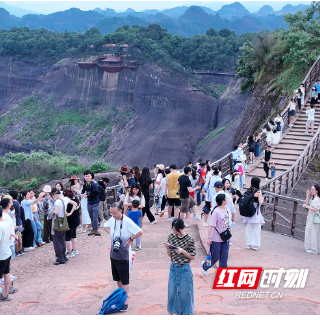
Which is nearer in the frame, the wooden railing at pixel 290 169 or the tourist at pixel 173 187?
the tourist at pixel 173 187

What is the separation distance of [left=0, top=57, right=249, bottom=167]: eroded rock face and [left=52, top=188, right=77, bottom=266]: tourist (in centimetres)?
3659

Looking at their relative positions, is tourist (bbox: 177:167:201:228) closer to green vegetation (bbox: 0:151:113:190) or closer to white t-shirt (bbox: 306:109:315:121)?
white t-shirt (bbox: 306:109:315:121)

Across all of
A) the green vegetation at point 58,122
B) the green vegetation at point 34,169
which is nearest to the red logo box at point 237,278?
the green vegetation at point 34,169

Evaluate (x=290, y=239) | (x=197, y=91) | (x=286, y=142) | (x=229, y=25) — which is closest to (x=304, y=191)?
(x=286, y=142)

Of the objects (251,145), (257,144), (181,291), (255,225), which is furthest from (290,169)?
(181,291)

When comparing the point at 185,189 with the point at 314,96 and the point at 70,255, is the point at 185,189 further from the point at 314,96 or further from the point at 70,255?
the point at 314,96

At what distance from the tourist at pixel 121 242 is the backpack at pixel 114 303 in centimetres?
25

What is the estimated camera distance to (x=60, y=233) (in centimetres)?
747

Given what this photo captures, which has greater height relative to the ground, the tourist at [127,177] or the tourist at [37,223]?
the tourist at [127,177]

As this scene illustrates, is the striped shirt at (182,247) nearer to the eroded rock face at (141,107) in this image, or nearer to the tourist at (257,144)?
the tourist at (257,144)

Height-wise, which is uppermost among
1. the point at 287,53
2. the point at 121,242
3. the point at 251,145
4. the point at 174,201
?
the point at 287,53

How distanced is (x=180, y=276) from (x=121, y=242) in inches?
45.0

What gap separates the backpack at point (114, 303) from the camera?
210 inches

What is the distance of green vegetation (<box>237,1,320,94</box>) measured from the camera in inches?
805
